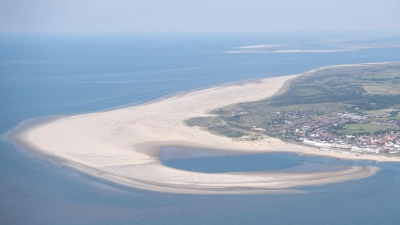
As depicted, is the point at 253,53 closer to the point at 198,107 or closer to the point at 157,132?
the point at 198,107

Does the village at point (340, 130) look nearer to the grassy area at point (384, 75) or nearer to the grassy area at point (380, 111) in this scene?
the grassy area at point (380, 111)

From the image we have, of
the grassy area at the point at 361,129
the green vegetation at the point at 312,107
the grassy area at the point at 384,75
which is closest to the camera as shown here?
the grassy area at the point at 361,129

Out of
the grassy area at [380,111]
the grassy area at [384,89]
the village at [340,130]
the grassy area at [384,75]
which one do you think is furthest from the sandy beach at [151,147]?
the grassy area at [384,75]

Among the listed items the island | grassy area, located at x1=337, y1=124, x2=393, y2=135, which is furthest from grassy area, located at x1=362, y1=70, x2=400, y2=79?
grassy area, located at x1=337, y1=124, x2=393, y2=135

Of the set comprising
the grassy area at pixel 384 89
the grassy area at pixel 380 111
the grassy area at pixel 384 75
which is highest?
the grassy area at pixel 384 75

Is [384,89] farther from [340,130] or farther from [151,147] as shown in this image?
[151,147]

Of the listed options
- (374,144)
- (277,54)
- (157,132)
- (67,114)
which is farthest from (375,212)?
(277,54)

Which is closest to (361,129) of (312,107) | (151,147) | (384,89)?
(312,107)
